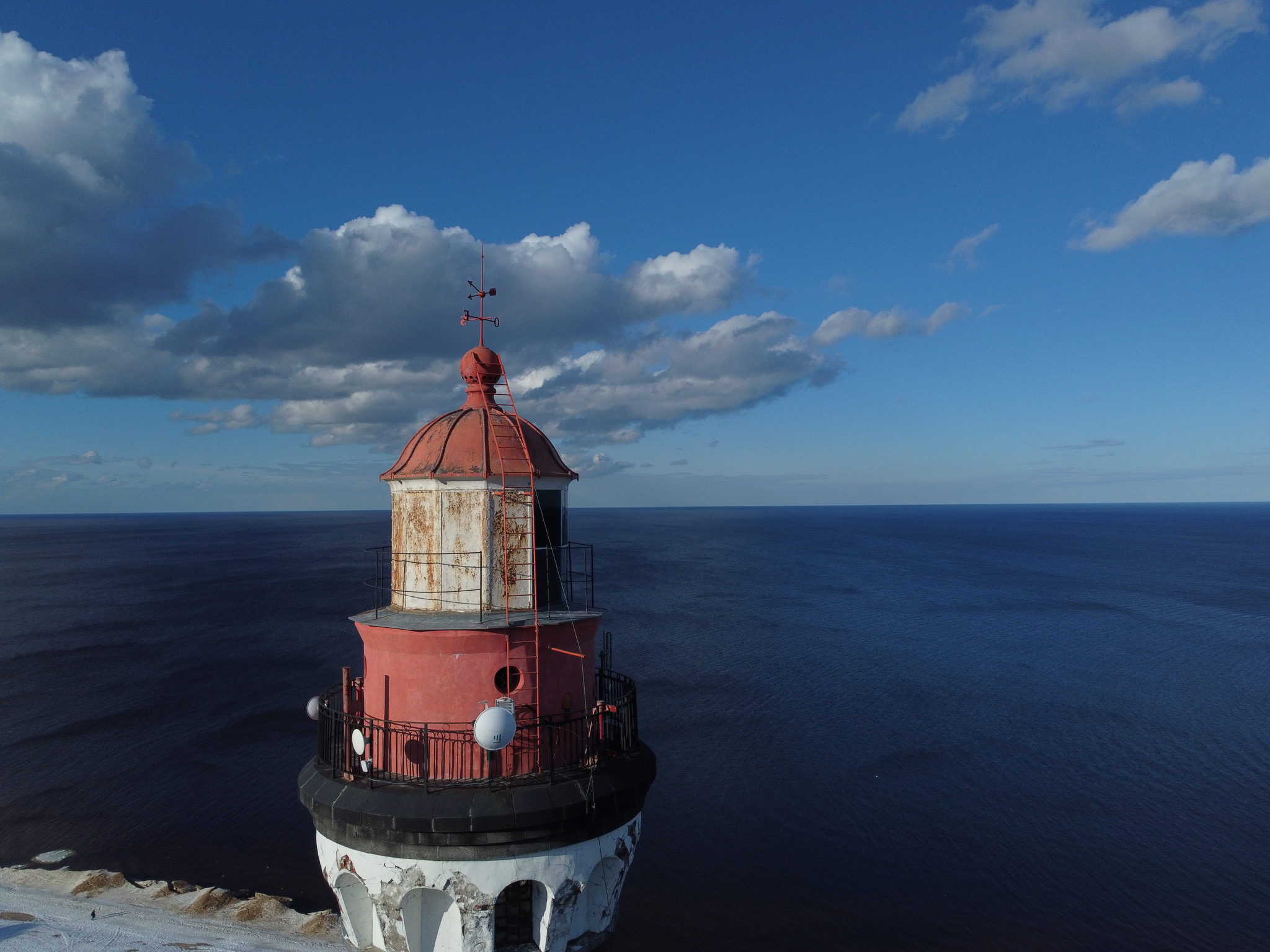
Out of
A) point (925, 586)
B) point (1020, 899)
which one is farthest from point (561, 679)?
point (925, 586)

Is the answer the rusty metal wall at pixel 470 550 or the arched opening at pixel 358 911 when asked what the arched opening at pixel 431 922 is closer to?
the arched opening at pixel 358 911

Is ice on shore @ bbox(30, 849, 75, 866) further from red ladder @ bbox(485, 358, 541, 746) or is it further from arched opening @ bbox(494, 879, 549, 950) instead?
red ladder @ bbox(485, 358, 541, 746)

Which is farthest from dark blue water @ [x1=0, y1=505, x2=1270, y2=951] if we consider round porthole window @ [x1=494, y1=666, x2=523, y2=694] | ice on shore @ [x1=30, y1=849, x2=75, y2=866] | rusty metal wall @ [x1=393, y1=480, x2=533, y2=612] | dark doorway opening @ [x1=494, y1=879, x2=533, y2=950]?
rusty metal wall @ [x1=393, y1=480, x2=533, y2=612]

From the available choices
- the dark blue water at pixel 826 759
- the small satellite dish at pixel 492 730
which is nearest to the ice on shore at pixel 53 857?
the dark blue water at pixel 826 759

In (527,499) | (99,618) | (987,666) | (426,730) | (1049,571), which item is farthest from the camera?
(1049,571)

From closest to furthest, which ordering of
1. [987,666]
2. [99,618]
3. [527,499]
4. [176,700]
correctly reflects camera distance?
[527,499] → [176,700] → [987,666] → [99,618]

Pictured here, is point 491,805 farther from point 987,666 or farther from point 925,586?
point 925,586

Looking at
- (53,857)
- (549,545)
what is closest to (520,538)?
(549,545)

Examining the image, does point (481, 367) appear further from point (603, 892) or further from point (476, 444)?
point (603, 892)
